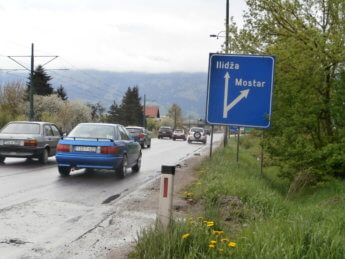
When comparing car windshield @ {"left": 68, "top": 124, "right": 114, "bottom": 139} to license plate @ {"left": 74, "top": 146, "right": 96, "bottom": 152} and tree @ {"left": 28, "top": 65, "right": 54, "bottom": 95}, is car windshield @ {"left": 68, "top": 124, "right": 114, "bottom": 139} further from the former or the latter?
tree @ {"left": 28, "top": 65, "right": 54, "bottom": 95}

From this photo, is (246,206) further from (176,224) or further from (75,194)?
(75,194)

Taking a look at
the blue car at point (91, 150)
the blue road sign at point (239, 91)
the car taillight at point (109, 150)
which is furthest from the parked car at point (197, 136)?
the blue road sign at point (239, 91)

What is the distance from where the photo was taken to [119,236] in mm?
6066

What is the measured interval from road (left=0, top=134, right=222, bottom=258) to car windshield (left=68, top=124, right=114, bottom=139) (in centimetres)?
116

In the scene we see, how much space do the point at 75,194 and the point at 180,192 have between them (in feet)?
7.54

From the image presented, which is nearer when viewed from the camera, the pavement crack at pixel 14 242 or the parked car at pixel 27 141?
the pavement crack at pixel 14 242

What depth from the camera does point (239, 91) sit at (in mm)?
7992

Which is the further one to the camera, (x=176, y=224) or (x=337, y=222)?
(x=337, y=222)

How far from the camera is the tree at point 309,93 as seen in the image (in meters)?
11.9

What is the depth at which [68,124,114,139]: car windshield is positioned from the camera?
12.6 m

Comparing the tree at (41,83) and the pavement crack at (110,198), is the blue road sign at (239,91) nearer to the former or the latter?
the pavement crack at (110,198)

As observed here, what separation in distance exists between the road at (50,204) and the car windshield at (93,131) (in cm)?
116

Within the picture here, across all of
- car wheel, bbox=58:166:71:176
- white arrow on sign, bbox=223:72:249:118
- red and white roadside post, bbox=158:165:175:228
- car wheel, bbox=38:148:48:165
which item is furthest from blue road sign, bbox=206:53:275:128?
car wheel, bbox=38:148:48:165

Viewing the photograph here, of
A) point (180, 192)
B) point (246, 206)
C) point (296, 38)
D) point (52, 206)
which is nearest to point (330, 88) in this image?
point (296, 38)
